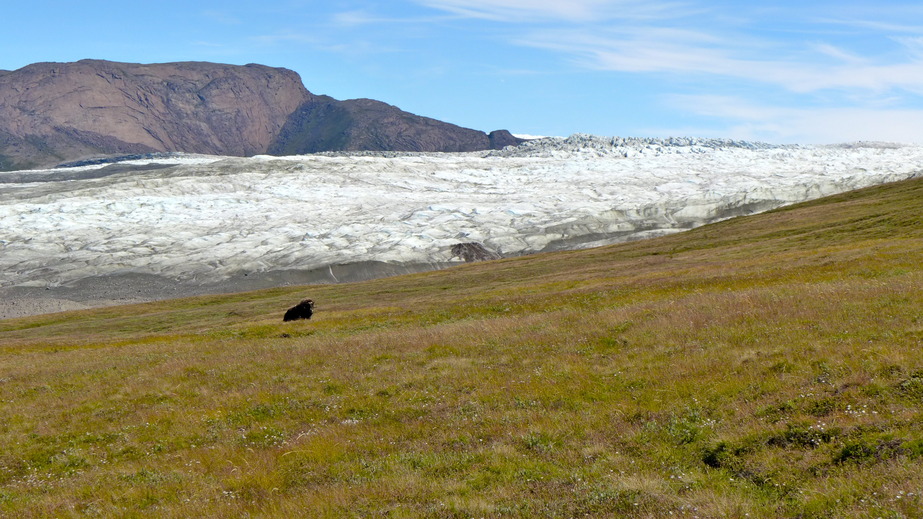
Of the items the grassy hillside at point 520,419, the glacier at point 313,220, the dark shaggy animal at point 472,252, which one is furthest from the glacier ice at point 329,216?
the grassy hillside at point 520,419

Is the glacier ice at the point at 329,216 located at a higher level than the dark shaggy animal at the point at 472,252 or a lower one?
higher

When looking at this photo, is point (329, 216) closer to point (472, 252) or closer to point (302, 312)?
point (472, 252)

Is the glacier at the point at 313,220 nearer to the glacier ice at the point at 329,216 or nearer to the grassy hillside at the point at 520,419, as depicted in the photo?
the glacier ice at the point at 329,216

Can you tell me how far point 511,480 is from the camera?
12570 millimetres

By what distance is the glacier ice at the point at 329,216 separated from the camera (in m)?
140

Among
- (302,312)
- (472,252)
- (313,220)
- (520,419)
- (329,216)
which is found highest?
(329,216)

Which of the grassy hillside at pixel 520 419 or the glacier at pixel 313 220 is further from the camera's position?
the glacier at pixel 313 220

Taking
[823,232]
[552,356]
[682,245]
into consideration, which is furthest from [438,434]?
[682,245]

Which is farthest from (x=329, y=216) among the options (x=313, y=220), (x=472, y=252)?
(x=472, y=252)

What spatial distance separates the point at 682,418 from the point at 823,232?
73.2 meters

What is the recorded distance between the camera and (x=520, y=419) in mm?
16375

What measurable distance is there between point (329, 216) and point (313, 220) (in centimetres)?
457

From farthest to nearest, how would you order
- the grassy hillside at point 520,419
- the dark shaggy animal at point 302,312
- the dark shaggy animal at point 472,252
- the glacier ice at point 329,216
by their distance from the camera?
the dark shaggy animal at point 472,252 < the glacier ice at point 329,216 < the dark shaggy animal at point 302,312 < the grassy hillside at point 520,419

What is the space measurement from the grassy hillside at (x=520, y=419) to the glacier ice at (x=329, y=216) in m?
109
